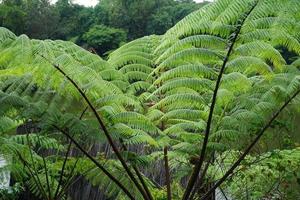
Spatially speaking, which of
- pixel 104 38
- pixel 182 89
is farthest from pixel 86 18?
pixel 182 89

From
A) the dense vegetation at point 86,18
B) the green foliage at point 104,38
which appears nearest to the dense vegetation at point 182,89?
the green foliage at point 104,38

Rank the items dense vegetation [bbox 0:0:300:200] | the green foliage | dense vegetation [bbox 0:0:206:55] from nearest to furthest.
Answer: dense vegetation [bbox 0:0:300:200], the green foliage, dense vegetation [bbox 0:0:206:55]

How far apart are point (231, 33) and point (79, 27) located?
16.6 m

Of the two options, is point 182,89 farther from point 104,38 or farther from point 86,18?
point 86,18

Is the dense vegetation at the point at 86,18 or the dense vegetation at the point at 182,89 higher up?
the dense vegetation at the point at 86,18

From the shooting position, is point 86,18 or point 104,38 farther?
point 86,18

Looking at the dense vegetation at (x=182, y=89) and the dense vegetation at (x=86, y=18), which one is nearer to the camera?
the dense vegetation at (x=182, y=89)

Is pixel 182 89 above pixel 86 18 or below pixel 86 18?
below

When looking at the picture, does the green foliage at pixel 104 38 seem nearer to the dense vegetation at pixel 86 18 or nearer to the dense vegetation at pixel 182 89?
the dense vegetation at pixel 86 18

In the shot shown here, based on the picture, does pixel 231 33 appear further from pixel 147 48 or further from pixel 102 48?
pixel 102 48

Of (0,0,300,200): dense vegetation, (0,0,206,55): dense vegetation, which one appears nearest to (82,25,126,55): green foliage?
(0,0,206,55): dense vegetation

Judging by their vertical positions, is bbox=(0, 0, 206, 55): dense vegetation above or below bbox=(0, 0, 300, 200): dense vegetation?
above

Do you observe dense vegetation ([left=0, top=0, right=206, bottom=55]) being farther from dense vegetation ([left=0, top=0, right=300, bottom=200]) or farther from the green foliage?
dense vegetation ([left=0, top=0, right=300, bottom=200])

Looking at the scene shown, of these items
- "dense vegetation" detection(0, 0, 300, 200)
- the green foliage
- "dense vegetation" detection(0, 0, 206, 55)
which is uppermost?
"dense vegetation" detection(0, 0, 206, 55)
